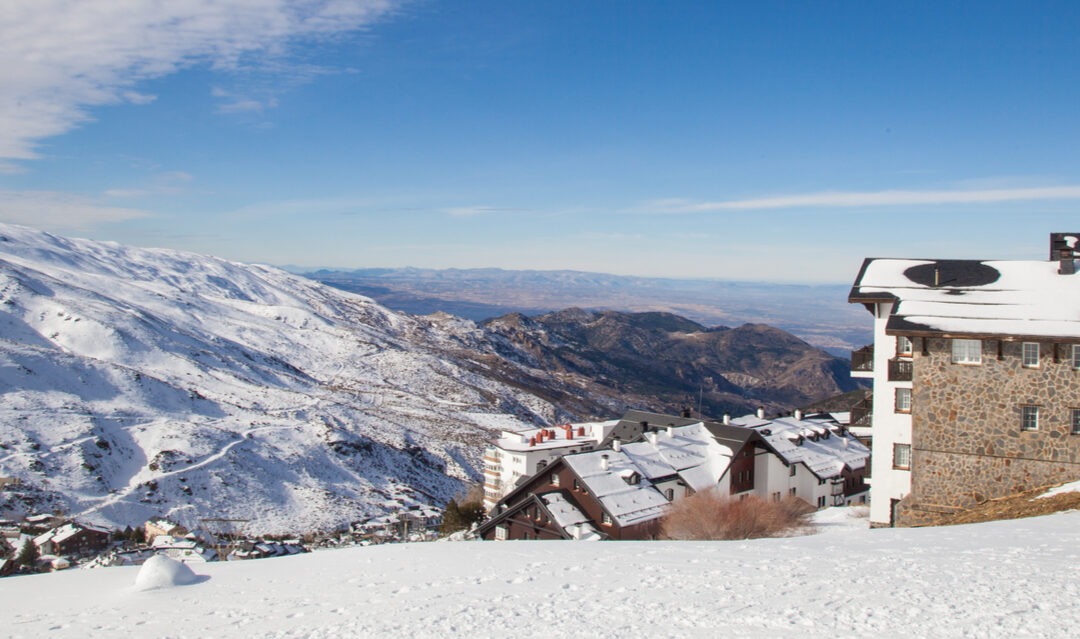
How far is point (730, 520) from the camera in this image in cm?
3231

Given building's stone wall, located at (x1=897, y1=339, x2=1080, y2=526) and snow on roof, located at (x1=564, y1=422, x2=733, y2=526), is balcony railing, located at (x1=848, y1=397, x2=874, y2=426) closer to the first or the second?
snow on roof, located at (x1=564, y1=422, x2=733, y2=526)

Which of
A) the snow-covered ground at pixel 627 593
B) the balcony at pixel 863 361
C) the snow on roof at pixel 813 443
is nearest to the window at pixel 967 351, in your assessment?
the snow-covered ground at pixel 627 593

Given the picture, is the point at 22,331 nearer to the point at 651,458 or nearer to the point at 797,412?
the point at 651,458

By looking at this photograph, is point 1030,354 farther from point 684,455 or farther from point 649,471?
point 684,455

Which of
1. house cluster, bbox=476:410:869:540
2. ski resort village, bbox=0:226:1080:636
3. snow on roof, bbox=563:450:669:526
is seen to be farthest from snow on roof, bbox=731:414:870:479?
snow on roof, bbox=563:450:669:526

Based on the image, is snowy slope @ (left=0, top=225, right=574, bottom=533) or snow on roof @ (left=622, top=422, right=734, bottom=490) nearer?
snow on roof @ (left=622, top=422, right=734, bottom=490)

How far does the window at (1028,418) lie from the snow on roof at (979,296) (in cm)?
209

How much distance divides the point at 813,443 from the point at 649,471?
17805 mm

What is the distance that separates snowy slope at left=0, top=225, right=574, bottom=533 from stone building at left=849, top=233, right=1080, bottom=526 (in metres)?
48.9

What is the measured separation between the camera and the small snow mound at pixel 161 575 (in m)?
14.1

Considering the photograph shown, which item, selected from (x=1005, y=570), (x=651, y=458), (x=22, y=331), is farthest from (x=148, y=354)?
(x=1005, y=570)

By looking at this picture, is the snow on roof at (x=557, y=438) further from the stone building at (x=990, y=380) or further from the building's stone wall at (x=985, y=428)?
the building's stone wall at (x=985, y=428)

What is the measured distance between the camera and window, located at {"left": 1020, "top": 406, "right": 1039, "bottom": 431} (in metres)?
19.8

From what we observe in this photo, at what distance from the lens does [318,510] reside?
205 feet
